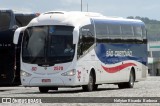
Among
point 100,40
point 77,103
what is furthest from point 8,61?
point 77,103

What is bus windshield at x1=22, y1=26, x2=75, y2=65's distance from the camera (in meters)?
27.8

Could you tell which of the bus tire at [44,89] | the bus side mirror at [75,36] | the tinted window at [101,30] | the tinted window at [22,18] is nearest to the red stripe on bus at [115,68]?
the tinted window at [101,30]

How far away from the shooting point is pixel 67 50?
2786 centimetres

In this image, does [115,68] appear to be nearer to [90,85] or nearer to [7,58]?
[90,85]

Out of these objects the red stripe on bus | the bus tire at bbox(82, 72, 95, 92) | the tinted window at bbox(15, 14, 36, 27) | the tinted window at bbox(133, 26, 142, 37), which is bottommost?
the bus tire at bbox(82, 72, 95, 92)

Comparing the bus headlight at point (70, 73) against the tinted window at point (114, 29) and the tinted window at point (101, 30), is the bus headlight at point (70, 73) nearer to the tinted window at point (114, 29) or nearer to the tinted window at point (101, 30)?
the tinted window at point (101, 30)

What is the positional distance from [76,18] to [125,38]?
5068mm

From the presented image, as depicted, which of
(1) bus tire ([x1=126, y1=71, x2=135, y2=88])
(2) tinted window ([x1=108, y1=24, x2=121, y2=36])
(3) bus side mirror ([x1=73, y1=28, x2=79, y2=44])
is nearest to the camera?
(3) bus side mirror ([x1=73, y1=28, x2=79, y2=44])

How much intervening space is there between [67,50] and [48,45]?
0.82 metres

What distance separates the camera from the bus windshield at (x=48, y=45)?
27.8 metres

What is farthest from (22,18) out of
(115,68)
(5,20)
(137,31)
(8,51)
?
(137,31)

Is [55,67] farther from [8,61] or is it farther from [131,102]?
[131,102]

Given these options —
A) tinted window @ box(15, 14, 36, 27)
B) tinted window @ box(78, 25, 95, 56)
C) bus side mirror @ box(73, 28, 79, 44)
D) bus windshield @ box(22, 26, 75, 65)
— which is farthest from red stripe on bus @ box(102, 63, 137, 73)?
tinted window @ box(15, 14, 36, 27)

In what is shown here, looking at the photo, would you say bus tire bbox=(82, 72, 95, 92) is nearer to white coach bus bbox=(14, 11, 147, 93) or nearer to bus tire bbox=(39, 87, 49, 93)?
white coach bus bbox=(14, 11, 147, 93)
